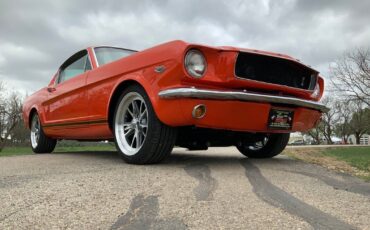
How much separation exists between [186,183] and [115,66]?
2.03 m

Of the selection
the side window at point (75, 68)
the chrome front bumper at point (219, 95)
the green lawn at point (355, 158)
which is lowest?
the green lawn at point (355, 158)

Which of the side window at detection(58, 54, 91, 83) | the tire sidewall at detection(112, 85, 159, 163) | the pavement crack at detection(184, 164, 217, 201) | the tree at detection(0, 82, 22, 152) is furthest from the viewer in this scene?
the tree at detection(0, 82, 22, 152)

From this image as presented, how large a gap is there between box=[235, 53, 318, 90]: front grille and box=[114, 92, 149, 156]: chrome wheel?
1.08 m

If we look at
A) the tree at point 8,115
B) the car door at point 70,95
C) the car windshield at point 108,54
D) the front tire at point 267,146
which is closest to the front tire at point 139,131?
the car door at point 70,95

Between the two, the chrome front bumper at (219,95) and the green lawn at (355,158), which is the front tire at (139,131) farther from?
the green lawn at (355,158)

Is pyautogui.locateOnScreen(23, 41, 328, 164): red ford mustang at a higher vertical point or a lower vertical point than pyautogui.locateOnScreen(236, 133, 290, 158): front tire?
higher

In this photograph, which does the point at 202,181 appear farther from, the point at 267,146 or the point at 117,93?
the point at 267,146

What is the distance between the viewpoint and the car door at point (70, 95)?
5504mm

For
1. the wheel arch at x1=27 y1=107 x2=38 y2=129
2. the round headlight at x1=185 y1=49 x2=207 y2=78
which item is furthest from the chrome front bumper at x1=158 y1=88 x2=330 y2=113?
the wheel arch at x1=27 y1=107 x2=38 y2=129

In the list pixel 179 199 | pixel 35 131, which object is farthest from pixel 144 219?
pixel 35 131

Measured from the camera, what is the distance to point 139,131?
4.45 m

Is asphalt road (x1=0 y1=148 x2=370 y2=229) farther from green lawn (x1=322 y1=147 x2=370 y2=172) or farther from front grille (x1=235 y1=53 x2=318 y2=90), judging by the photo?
green lawn (x1=322 y1=147 x2=370 y2=172)

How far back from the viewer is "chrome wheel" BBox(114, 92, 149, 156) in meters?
4.40

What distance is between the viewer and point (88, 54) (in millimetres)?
5852
